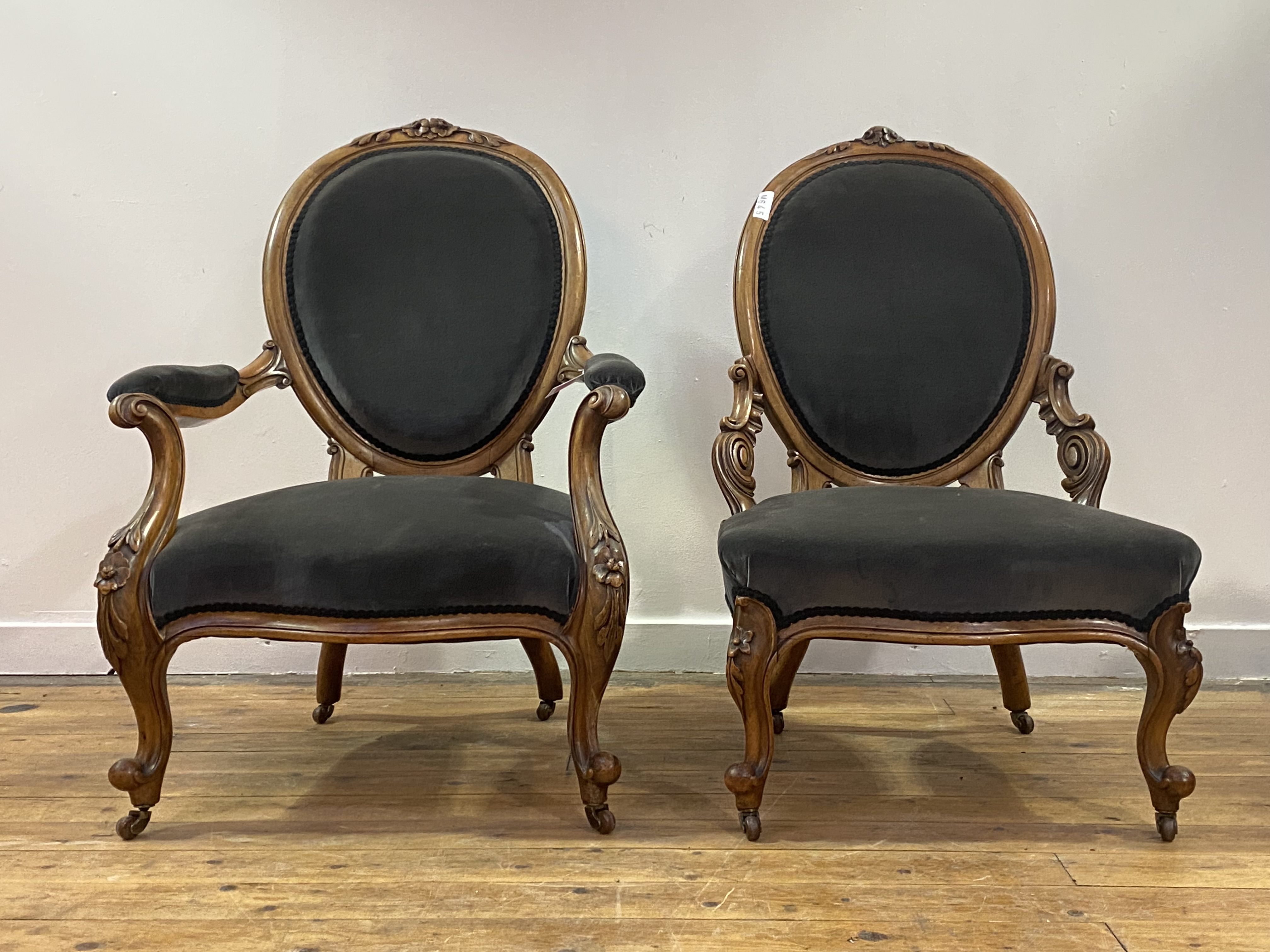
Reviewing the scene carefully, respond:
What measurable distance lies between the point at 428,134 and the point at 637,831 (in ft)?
4.55

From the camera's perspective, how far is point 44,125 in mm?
2123

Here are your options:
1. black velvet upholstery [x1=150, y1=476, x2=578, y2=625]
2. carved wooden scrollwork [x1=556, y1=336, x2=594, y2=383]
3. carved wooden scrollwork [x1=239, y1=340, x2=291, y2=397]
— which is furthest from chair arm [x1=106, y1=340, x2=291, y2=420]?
carved wooden scrollwork [x1=556, y1=336, x2=594, y2=383]

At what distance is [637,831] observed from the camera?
4.83 feet

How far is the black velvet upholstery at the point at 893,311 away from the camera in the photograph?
180 centimetres

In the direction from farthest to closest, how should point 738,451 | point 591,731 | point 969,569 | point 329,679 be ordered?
1. point 329,679
2. point 738,451
3. point 591,731
4. point 969,569

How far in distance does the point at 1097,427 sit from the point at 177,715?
2.10 meters

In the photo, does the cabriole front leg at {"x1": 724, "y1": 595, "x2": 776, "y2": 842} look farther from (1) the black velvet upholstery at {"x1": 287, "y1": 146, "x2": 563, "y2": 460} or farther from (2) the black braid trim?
(1) the black velvet upholstery at {"x1": 287, "y1": 146, "x2": 563, "y2": 460}

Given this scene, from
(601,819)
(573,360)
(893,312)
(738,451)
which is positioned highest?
(893,312)

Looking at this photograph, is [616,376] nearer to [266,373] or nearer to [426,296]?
[426,296]

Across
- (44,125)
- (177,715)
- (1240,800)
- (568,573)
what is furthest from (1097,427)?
(44,125)

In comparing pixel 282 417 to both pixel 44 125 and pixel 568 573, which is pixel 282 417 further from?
pixel 568 573

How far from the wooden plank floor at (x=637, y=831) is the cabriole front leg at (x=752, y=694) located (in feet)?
0.22

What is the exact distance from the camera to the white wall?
211cm

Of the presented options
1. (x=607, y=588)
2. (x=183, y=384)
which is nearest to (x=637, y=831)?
(x=607, y=588)
